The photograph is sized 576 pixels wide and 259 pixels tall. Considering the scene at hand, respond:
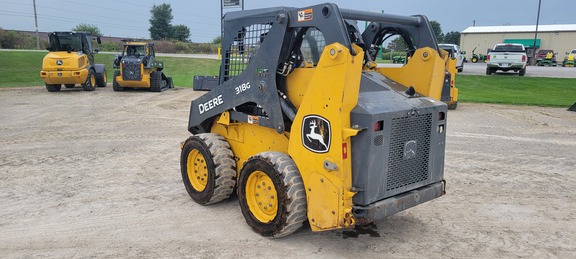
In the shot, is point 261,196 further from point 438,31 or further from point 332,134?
point 438,31

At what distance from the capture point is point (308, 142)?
3855 mm

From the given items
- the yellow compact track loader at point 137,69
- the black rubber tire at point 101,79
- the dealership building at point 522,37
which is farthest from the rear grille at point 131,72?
the dealership building at point 522,37

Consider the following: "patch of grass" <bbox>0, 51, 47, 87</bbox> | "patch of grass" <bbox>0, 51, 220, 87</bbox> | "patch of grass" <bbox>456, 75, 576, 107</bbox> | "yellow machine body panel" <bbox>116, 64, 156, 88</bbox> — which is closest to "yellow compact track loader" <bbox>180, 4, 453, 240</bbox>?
"patch of grass" <bbox>456, 75, 576, 107</bbox>

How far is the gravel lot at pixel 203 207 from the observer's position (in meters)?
4.10

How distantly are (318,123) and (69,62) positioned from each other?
16.2m

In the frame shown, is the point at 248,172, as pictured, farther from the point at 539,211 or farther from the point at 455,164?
the point at 455,164

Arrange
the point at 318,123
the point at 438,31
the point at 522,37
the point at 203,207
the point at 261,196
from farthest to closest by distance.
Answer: the point at 438,31
the point at 522,37
the point at 203,207
the point at 261,196
the point at 318,123

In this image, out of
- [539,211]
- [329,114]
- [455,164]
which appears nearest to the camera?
[329,114]

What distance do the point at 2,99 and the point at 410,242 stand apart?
15.5 m

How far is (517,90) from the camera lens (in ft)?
62.1

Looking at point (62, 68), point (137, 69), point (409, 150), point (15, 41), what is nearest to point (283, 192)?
point (409, 150)

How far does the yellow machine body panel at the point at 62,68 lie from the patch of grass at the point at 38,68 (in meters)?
4.30

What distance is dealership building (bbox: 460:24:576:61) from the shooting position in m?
60.1

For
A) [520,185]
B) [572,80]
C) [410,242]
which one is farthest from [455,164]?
[572,80]
